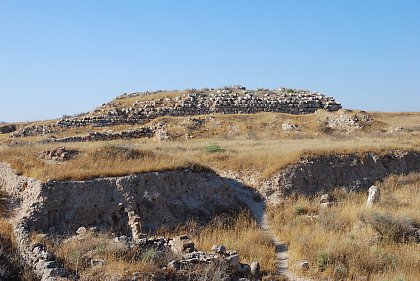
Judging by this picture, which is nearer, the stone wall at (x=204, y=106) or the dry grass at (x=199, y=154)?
the dry grass at (x=199, y=154)

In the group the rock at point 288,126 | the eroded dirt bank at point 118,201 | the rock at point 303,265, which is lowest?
the rock at point 303,265

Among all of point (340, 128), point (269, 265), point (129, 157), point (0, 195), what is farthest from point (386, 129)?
point (0, 195)

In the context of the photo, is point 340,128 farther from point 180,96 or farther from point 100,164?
point 100,164

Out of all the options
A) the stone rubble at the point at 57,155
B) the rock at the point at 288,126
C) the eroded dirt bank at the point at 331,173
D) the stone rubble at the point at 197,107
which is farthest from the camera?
the stone rubble at the point at 197,107

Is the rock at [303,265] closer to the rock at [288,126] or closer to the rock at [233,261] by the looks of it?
the rock at [233,261]

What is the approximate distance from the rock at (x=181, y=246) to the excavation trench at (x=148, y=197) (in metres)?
1.94

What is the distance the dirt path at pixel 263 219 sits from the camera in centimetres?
986

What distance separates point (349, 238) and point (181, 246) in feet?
14.1

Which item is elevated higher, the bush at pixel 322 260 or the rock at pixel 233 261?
the rock at pixel 233 261

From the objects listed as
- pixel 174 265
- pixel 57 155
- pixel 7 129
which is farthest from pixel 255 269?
pixel 7 129

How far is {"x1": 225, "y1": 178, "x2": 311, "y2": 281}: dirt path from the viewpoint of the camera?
32.4 feet

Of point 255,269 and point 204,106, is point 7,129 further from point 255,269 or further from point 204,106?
point 255,269

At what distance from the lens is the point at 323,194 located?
50.8 ft

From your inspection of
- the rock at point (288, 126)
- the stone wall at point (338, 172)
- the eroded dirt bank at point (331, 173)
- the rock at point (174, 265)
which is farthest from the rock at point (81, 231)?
the rock at point (288, 126)
